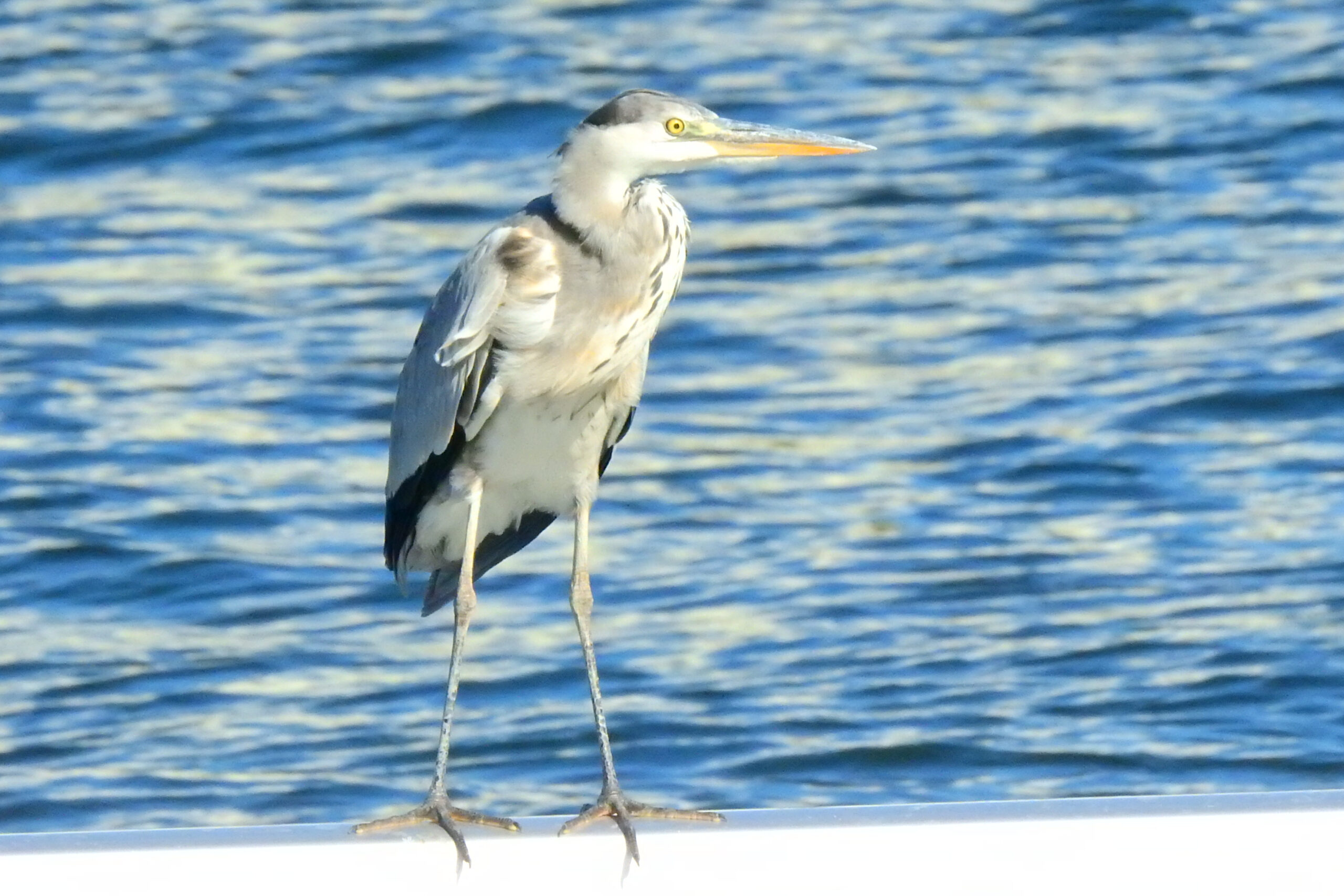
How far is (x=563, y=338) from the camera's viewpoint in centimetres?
406

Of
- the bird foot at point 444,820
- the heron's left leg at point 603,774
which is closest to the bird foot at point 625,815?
the heron's left leg at point 603,774

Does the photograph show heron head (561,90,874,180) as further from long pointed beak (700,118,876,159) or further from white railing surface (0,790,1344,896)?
white railing surface (0,790,1344,896)

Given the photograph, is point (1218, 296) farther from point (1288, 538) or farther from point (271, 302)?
point (271, 302)

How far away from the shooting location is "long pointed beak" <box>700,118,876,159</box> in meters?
3.93

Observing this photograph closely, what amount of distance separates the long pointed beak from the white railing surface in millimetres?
1515

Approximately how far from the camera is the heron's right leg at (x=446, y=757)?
3.11 metres

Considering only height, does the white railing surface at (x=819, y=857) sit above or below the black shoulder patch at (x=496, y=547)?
above


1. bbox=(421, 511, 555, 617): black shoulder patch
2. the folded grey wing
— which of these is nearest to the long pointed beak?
the folded grey wing

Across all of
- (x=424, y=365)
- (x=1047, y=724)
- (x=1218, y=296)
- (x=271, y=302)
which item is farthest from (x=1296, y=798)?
(x=271, y=302)

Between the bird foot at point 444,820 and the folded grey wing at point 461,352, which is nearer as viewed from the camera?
the bird foot at point 444,820

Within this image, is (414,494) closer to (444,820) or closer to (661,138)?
(661,138)

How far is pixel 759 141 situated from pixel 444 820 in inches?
54.5

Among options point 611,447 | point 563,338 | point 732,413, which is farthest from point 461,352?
point 732,413

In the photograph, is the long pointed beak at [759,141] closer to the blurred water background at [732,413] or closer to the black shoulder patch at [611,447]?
the black shoulder patch at [611,447]
